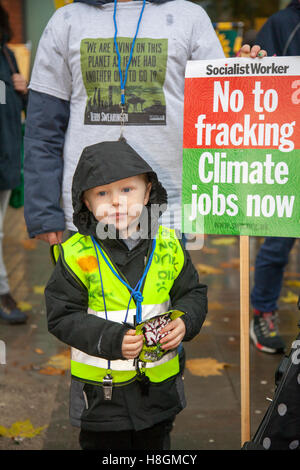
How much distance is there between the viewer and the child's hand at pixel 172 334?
2.19 meters

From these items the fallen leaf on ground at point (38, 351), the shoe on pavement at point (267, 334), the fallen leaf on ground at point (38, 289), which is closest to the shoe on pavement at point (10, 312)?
the fallen leaf on ground at point (38, 351)

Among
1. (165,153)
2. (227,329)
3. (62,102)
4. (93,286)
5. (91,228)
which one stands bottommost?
(227,329)

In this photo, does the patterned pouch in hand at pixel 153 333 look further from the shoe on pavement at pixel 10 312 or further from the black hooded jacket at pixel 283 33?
the shoe on pavement at pixel 10 312

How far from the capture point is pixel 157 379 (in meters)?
2.31

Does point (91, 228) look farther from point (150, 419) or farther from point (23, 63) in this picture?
point (23, 63)

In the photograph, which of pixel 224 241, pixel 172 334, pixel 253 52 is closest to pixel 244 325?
pixel 172 334

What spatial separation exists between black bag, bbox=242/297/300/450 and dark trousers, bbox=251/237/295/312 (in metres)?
1.95

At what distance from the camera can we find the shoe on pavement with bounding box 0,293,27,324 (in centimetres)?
459

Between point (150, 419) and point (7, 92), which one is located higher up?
point (7, 92)

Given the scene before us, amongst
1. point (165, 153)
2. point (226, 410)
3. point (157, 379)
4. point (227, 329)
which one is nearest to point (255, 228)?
point (165, 153)

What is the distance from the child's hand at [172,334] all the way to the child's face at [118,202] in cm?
36

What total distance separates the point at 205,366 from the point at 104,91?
Result: 1.96 metres

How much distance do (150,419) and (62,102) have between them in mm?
1303

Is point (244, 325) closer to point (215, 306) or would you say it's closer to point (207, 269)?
point (215, 306)
